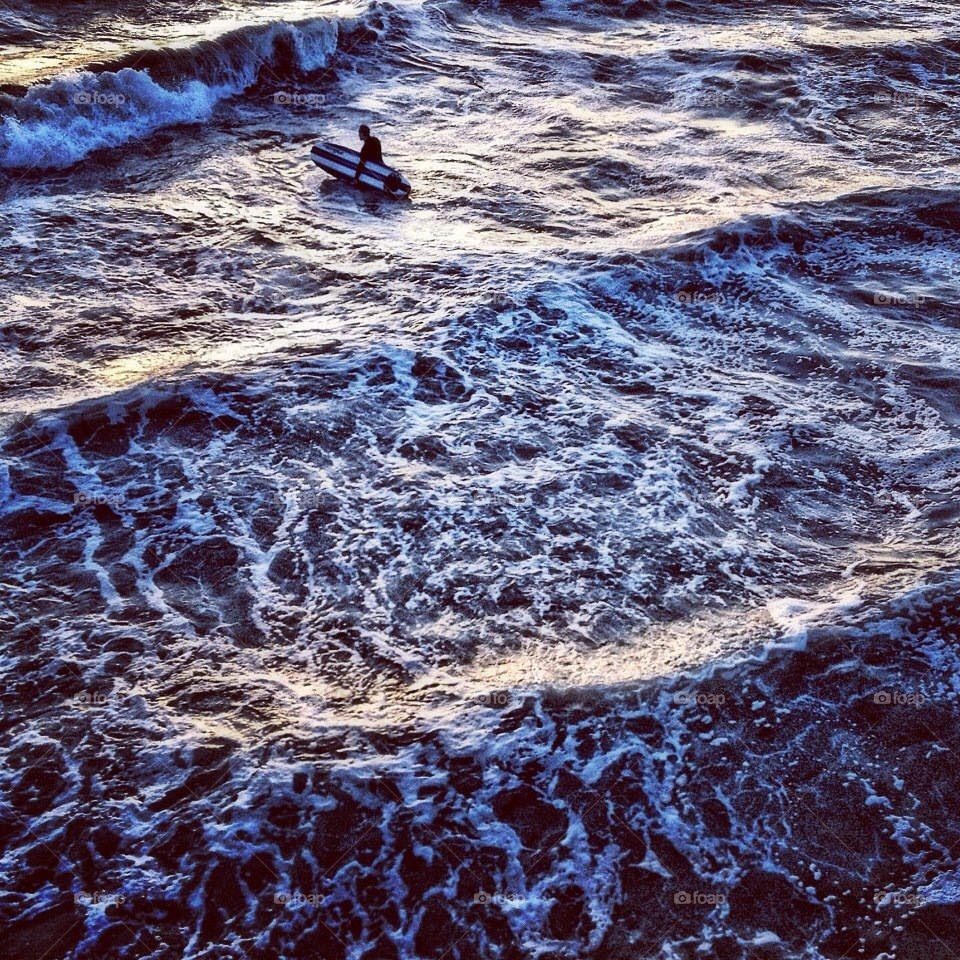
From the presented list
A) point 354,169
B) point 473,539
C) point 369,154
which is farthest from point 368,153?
point 473,539

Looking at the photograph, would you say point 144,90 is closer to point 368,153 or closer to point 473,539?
point 368,153

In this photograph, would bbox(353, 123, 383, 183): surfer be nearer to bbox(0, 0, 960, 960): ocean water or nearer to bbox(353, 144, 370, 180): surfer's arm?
bbox(353, 144, 370, 180): surfer's arm

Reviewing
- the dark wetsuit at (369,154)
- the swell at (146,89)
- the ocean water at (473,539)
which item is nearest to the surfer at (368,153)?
the dark wetsuit at (369,154)

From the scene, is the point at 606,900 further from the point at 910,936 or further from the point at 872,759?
the point at 872,759

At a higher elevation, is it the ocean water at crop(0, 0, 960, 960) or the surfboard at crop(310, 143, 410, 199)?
the surfboard at crop(310, 143, 410, 199)

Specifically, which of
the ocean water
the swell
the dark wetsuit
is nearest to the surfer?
the dark wetsuit

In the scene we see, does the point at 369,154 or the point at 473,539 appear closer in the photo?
the point at 473,539

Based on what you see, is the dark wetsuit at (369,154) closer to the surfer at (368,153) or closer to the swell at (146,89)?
the surfer at (368,153)
